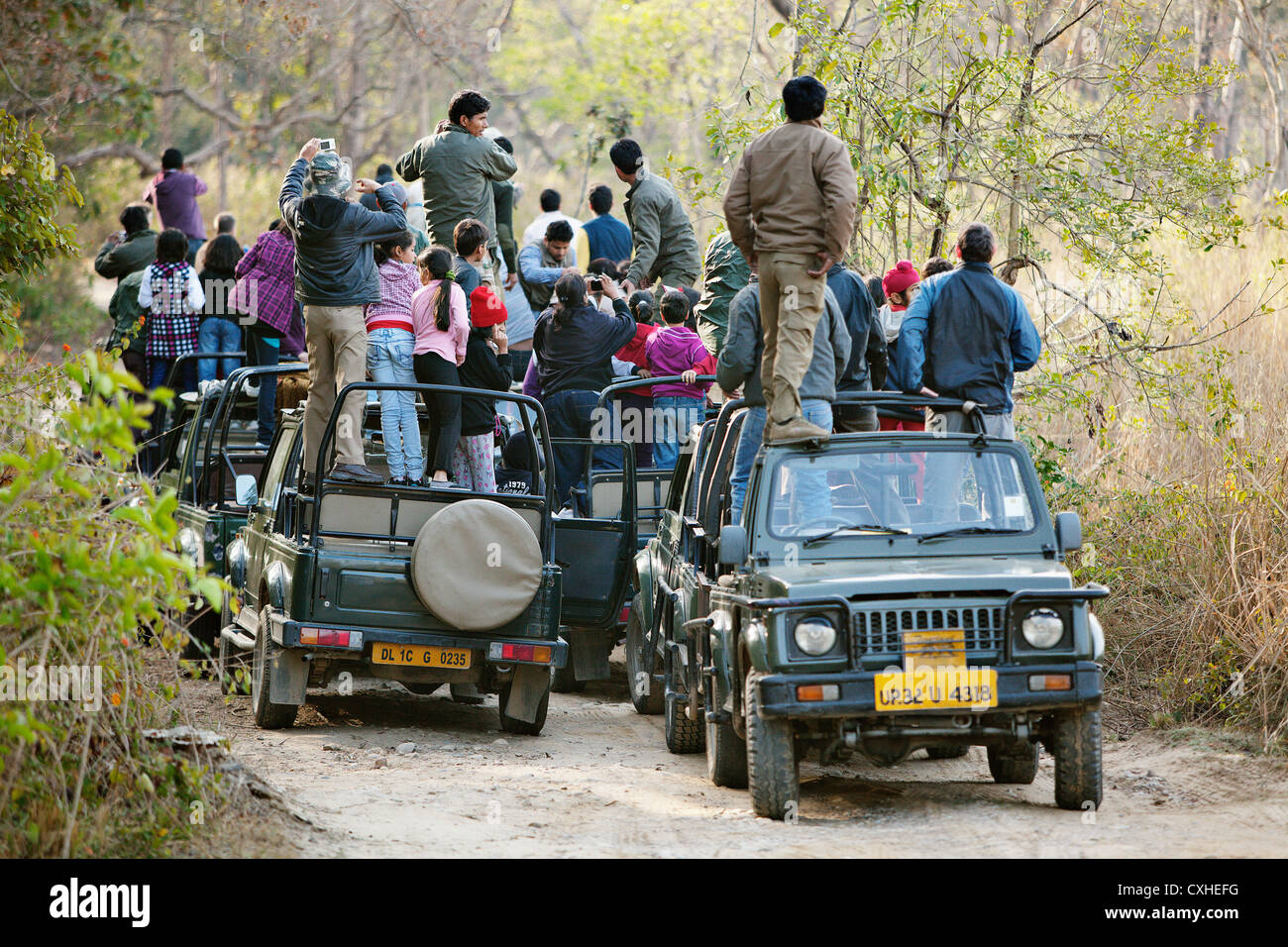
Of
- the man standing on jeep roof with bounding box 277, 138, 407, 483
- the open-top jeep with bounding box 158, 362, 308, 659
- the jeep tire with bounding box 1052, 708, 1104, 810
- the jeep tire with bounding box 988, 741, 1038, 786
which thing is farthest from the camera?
the open-top jeep with bounding box 158, 362, 308, 659

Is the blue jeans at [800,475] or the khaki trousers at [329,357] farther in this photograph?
the khaki trousers at [329,357]

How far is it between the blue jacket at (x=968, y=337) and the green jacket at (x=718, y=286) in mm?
2137

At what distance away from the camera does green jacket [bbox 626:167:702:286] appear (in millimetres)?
13555

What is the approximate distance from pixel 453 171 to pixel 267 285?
1.80 m

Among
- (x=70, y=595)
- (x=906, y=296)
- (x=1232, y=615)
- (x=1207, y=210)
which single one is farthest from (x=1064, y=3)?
(x=70, y=595)

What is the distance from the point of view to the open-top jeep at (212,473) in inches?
433

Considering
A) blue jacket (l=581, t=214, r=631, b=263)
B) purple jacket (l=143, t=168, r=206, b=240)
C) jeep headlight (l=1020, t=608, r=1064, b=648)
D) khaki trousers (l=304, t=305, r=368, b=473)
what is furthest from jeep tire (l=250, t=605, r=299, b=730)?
purple jacket (l=143, t=168, r=206, b=240)

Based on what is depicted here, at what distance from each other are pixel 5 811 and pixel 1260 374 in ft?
30.5

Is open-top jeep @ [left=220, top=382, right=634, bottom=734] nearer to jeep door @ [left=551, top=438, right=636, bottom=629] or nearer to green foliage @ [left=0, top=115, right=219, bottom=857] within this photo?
jeep door @ [left=551, top=438, right=636, bottom=629]

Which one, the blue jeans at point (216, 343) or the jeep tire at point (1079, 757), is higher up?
the blue jeans at point (216, 343)

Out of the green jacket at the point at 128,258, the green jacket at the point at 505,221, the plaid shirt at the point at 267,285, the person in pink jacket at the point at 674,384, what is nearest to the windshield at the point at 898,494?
the person in pink jacket at the point at 674,384

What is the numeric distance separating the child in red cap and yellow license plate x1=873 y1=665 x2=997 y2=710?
426cm

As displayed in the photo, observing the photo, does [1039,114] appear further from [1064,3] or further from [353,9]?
[353,9]

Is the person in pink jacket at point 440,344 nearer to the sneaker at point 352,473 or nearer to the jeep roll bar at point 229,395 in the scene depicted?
the sneaker at point 352,473
